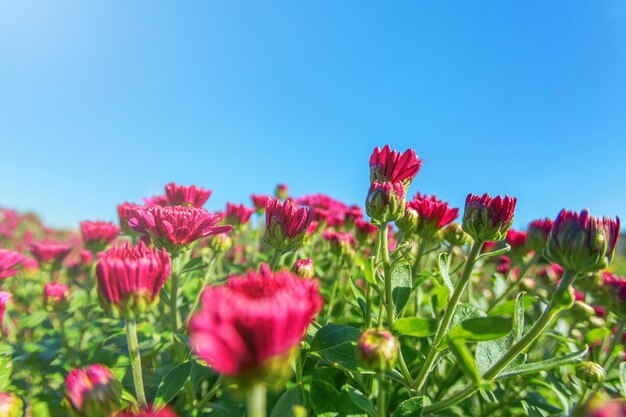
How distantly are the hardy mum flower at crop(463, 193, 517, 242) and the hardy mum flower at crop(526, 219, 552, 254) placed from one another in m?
1.30

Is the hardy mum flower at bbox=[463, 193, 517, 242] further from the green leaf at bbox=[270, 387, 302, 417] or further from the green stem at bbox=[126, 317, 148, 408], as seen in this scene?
the green stem at bbox=[126, 317, 148, 408]

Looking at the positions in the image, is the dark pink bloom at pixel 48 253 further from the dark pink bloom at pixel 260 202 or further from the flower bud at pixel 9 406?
the flower bud at pixel 9 406

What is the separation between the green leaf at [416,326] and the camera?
1.42 metres

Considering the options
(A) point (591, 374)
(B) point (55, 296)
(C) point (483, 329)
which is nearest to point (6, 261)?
(B) point (55, 296)

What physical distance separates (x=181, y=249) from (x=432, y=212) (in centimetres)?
138

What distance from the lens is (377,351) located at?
45.8 inches

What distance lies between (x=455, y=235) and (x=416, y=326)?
1.15 m

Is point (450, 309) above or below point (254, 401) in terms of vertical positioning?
above

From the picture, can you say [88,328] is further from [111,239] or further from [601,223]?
[601,223]

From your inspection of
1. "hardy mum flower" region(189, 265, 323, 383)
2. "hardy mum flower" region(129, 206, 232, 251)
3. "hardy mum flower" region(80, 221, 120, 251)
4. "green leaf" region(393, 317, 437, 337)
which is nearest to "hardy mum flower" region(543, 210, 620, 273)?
"green leaf" region(393, 317, 437, 337)

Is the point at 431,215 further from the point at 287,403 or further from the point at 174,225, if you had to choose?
the point at 174,225

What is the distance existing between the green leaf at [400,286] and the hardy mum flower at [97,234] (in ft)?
7.32

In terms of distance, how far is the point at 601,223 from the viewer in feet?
4.00

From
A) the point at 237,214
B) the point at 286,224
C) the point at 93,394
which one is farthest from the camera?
the point at 237,214
